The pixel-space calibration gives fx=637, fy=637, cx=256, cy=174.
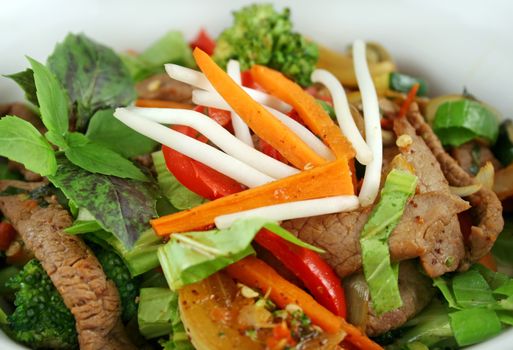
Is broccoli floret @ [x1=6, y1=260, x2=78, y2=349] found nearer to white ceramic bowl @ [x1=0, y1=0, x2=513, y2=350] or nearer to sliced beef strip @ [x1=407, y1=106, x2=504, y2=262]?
white ceramic bowl @ [x1=0, y1=0, x2=513, y2=350]

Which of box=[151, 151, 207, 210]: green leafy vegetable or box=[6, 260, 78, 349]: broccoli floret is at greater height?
box=[151, 151, 207, 210]: green leafy vegetable

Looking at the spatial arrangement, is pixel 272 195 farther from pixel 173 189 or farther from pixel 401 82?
pixel 401 82

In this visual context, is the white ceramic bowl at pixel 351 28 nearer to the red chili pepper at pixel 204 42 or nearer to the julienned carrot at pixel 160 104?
the red chili pepper at pixel 204 42

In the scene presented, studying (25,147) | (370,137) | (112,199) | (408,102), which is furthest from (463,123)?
(25,147)

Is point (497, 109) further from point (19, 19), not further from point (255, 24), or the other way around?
point (19, 19)

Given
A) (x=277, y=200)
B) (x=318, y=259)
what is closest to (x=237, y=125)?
(x=277, y=200)

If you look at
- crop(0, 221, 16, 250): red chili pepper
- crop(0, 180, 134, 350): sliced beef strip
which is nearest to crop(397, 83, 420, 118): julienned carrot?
crop(0, 180, 134, 350): sliced beef strip
